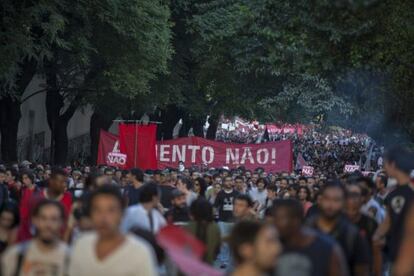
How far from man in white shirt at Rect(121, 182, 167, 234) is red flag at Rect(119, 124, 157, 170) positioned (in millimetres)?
18182

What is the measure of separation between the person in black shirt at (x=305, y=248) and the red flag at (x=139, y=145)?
2180 cm

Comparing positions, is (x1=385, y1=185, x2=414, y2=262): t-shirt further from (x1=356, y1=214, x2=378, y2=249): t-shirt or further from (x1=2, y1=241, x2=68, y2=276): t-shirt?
(x1=2, y1=241, x2=68, y2=276): t-shirt

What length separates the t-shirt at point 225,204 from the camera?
60.4ft

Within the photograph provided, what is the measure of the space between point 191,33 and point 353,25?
89.0 feet

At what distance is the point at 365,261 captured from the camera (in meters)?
8.57

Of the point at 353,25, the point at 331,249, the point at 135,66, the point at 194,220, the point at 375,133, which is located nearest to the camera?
the point at 331,249

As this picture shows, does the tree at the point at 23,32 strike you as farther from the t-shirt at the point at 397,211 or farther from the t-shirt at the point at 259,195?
the t-shirt at the point at 397,211

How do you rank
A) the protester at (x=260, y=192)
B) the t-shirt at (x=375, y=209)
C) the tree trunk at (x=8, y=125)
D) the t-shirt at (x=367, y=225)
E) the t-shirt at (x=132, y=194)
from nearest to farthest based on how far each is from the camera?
the t-shirt at (x=367, y=225)
the t-shirt at (x=375, y=209)
the t-shirt at (x=132, y=194)
the protester at (x=260, y=192)
the tree trunk at (x=8, y=125)

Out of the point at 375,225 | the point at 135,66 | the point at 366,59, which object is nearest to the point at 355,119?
the point at 135,66

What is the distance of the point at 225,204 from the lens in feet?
61.0

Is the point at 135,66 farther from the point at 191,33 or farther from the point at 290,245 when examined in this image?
the point at 290,245

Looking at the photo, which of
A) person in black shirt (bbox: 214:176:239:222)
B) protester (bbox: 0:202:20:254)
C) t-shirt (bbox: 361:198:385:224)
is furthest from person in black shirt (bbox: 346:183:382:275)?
person in black shirt (bbox: 214:176:239:222)

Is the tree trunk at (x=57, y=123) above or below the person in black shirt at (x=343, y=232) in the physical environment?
above

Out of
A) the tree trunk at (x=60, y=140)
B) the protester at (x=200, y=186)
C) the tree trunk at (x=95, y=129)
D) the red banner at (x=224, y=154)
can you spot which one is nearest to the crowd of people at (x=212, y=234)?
the protester at (x=200, y=186)
